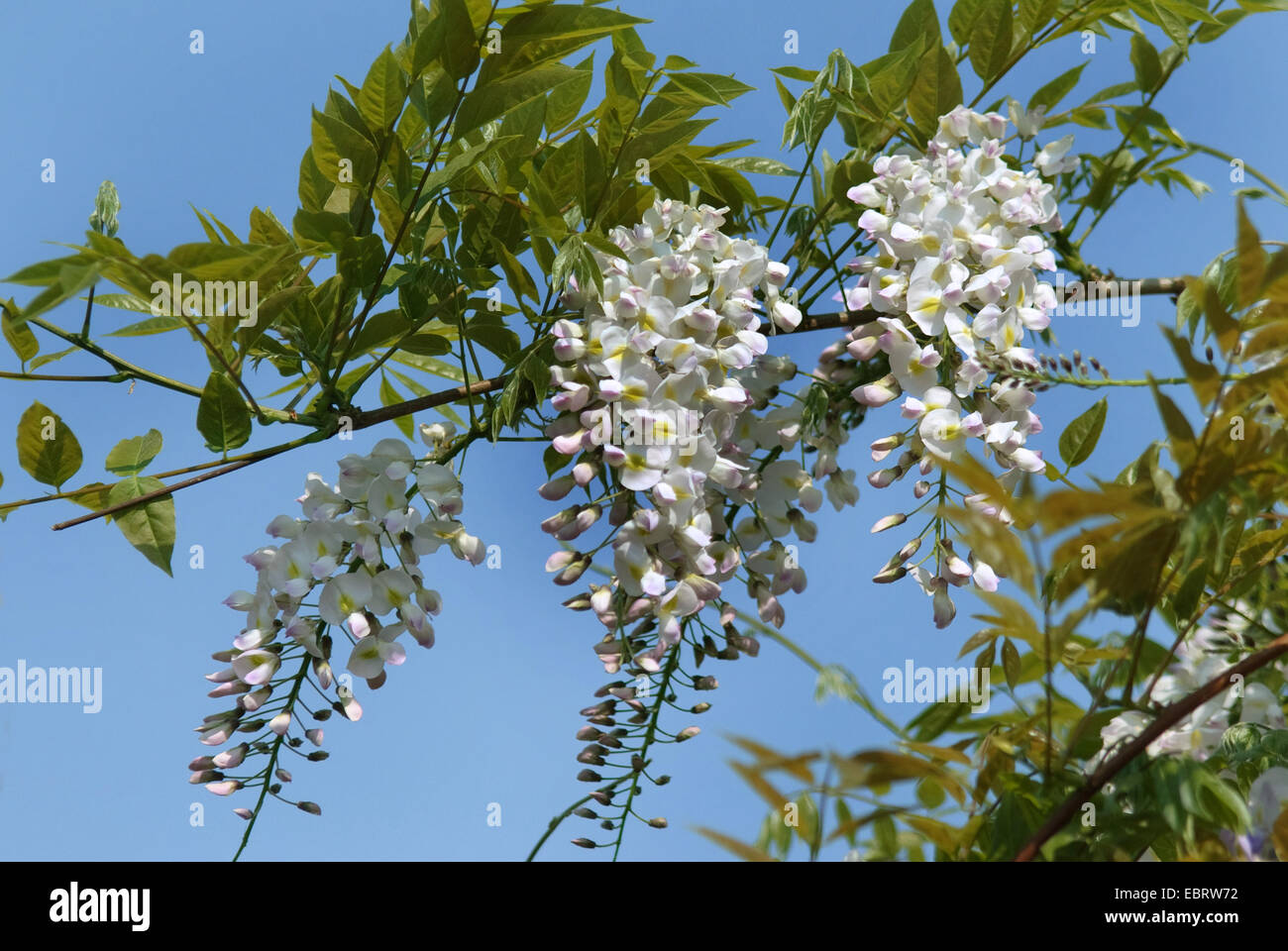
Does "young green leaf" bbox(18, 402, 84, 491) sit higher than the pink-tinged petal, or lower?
higher

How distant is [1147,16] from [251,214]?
858 mm

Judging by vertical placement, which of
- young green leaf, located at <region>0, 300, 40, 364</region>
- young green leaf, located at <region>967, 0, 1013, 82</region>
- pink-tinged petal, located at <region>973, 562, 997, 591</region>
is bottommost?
pink-tinged petal, located at <region>973, 562, 997, 591</region>

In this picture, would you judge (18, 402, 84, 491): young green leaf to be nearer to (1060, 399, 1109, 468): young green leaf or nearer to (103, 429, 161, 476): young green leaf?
(103, 429, 161, 476): young green leaf

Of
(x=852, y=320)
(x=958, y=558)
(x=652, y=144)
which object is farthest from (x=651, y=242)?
(x=958, y=558)

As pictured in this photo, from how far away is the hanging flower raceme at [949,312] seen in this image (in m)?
0.87

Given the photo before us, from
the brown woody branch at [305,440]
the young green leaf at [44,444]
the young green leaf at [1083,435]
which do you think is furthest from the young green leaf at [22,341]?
the young green leaf at [1083,435]

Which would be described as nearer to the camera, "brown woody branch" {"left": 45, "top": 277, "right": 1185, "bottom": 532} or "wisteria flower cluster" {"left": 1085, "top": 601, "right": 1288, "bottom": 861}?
"wisteria flower cluster" {"left": 1085, "top": 601, "right": 1288, "bottom": 861}

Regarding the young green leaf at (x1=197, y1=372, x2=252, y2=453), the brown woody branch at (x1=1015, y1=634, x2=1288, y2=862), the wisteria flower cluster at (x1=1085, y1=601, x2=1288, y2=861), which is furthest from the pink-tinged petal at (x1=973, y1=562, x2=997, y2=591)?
the young green leaf at (x1=197, y1=372, x2=252, y2=453)

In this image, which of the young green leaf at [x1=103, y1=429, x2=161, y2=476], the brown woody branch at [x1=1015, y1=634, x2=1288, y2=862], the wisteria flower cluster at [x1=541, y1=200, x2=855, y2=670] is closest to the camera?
the brown woody branch at [x1=1015, y1=634, x2=1288, y2=862]

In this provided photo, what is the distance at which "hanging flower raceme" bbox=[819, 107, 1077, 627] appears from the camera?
87 centimetres

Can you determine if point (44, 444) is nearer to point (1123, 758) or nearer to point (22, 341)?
point (22, 341)

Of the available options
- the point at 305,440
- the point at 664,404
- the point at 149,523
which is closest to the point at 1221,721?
the point at 664,404

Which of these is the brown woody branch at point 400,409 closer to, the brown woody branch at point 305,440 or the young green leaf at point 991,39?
the brown woody branch at point 305,440

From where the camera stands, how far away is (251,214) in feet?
3.27
